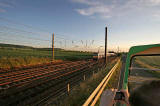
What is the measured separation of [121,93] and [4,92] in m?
9.17

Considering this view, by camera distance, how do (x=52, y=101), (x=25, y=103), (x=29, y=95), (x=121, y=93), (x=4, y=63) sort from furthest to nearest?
(x=4, y=63) → (x=29, y=95) → (x=52, y=101) → (x=25, y=103) → (x=121, y=93)

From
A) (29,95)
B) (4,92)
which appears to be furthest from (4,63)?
(29,95)

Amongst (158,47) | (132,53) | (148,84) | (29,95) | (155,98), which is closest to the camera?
(155,98)

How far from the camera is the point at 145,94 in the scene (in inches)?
33.2

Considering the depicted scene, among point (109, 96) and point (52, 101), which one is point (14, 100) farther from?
point (109, 96)

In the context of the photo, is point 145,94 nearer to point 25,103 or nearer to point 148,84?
point 148,84

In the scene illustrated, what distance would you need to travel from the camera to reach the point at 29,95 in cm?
731

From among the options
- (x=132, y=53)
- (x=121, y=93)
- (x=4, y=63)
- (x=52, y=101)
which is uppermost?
(x=132, y=53)

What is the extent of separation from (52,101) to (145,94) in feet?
23.0

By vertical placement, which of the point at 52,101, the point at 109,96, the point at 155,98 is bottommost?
the point at 52,101

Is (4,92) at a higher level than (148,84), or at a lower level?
lower

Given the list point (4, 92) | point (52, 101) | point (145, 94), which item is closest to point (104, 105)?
point (145, 94)

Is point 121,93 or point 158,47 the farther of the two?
point 158,47

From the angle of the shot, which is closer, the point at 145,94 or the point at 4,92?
the point at 145,94
